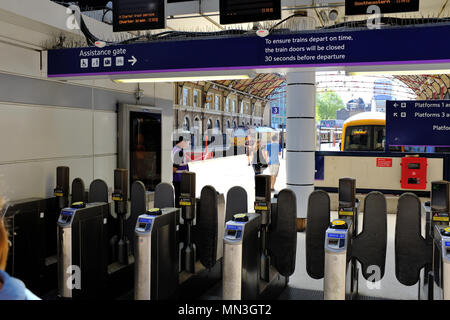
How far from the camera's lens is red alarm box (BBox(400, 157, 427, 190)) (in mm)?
8680

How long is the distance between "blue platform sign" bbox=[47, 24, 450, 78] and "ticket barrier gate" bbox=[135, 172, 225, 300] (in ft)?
3.90

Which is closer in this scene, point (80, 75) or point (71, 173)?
point (80, 75)

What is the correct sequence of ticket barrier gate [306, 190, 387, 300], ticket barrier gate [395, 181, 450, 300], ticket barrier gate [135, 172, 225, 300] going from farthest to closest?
ticket barrier gate [306, 190, 387, 300] < ticket barrier gate [395, 181, 450, 300] < ticket barrier gate [135, 172, 225, 300]

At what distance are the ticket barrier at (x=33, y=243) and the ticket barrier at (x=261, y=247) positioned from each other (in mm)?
2032

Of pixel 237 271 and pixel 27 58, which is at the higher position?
pixel 27 58

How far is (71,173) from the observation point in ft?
18.3

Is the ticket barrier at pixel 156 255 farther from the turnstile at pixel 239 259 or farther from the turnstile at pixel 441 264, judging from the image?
the turnstile at pixel 441 264

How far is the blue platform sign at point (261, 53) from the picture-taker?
3887 mm

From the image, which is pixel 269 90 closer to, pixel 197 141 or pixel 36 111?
pixel 197 141

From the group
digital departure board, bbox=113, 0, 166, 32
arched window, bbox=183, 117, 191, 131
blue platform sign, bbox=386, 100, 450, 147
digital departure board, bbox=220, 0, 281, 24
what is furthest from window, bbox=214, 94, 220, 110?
digital departure board, bbox=220, 0, 281, 24

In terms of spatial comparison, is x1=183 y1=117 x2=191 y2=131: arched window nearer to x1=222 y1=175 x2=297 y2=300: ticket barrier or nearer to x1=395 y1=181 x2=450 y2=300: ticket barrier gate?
x1=222 y1=175 x2=297 y2=300: ticket barrier

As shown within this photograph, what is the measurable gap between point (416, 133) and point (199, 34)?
5.31 m

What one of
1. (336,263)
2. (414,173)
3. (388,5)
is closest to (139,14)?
(388,5)
